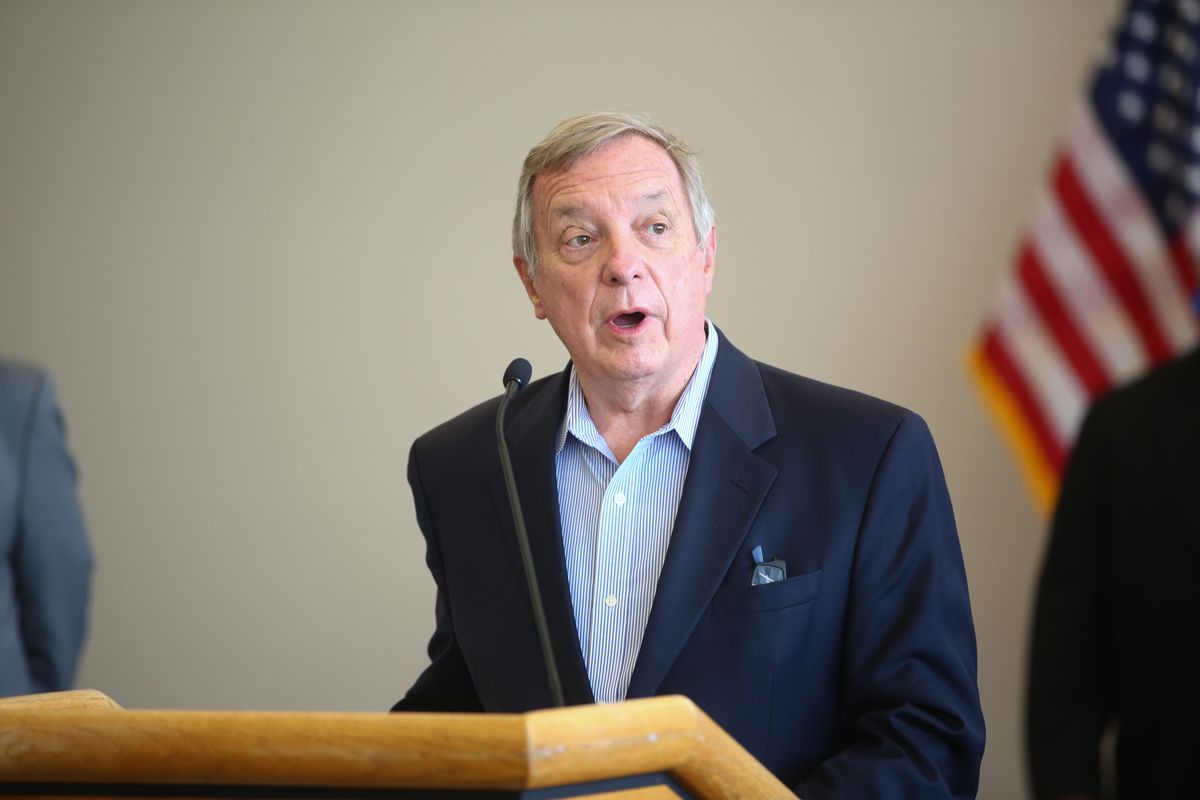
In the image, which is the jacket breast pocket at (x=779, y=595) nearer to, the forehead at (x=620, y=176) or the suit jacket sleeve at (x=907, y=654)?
the suit jacket sleeve at (x=907, y=654)

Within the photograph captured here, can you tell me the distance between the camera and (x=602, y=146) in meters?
2.12

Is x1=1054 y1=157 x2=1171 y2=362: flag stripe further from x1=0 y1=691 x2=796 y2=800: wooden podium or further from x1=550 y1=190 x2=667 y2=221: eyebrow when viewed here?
x1=0 y1=691 x2=796 y2=800: wooden podium

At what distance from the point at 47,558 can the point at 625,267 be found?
5.09ft

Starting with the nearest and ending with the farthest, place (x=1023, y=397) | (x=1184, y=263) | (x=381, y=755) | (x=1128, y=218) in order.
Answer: (x=381, y=755)
(x=1184, y=263)
(x=1128, y=218)
(x=1023, y=397)

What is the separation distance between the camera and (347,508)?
4062 millimetres

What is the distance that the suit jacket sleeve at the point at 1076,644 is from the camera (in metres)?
0.95

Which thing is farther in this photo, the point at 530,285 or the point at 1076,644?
the point at 530,285

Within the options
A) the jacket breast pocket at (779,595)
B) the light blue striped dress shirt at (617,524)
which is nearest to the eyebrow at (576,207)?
the light blue striped dress shirt at (617,524)

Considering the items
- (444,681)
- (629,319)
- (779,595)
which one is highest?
(629,319)

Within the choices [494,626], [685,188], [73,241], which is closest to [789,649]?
[494,626]

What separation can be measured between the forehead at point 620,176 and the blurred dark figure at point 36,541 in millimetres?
1395

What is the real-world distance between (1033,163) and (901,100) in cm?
A: 39

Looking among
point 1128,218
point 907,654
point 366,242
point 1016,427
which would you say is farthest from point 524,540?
point 366,242

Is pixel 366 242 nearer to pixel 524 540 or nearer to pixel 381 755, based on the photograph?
pixel 524 540
